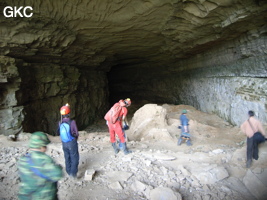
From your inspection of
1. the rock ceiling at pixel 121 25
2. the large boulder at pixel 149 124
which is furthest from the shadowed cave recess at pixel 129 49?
the large boulder at pixel 149 124

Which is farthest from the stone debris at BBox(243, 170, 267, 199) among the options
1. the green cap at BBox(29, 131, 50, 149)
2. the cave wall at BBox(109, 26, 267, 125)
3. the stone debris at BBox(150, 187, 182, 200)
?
the green cap at BBox(29, 131, 50, 149)

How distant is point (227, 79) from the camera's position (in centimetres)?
789

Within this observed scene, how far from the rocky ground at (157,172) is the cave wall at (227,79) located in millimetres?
1602

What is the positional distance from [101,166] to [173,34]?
21.4 ft

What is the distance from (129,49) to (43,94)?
5.20m

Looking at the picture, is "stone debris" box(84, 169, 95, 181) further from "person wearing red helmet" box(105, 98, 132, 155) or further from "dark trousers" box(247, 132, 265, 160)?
"dark trousers" box(247, 132, 265, 160)

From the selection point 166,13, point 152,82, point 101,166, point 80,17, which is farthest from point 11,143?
point 152,82

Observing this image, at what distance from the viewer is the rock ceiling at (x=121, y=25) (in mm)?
5855

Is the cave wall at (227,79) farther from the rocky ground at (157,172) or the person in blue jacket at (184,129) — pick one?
the person in blue jacket at (184,129)

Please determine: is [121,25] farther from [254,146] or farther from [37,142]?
[37,142]

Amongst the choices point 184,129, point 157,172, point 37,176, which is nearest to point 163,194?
point 157,172

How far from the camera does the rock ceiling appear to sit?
5855mm

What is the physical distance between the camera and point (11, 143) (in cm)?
589

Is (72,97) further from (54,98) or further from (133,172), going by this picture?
(133,172)
